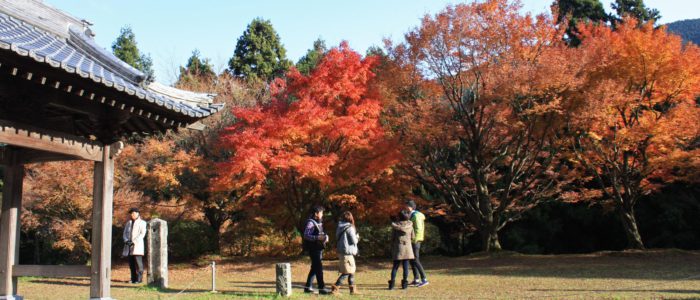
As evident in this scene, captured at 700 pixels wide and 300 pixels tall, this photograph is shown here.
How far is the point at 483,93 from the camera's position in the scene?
48.8 feet

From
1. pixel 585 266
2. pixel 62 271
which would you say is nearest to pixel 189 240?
pixel 62 271

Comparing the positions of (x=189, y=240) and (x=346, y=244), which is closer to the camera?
(x=346, y=244)

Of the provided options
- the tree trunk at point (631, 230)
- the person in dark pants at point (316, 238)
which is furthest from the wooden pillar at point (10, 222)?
the tree trunk at point (631, 230)

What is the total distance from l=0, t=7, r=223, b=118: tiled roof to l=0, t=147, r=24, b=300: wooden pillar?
1778 mm

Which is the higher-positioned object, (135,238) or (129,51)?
(129,51)

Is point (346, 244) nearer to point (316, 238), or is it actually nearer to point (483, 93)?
point (316, 238)

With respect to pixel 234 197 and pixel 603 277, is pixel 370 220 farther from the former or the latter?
pixel 603 277

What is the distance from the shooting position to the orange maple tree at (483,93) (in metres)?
14.5

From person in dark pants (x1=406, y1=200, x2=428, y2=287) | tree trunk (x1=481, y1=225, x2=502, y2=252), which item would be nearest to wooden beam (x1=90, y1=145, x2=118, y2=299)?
person in dark pants (x1=406, y1=200, x2=428, y2=287)

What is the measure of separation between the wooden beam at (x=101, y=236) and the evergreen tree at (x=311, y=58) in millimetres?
21498

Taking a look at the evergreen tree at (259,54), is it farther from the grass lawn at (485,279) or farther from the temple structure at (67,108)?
the temple structure at (67,108)

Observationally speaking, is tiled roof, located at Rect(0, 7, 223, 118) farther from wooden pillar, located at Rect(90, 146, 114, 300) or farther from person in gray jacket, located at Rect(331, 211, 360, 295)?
person in gray jacket, located at Rect(331, 211, 360, 295)

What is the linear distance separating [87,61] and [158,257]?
522cm

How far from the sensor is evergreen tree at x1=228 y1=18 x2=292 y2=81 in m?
30.7
